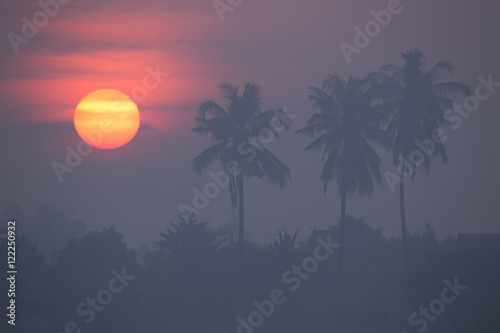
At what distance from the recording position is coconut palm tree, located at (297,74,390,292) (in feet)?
183

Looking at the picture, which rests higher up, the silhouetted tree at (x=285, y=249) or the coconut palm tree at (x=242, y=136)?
the coconut palm tree at (x=242, y=136)

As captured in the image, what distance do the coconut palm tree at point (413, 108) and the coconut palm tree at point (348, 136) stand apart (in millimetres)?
1259

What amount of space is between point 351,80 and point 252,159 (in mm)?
11111

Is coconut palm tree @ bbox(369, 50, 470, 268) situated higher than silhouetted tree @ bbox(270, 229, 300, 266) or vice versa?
coconut palm tree @ bbox(369, 50, 470, 268)

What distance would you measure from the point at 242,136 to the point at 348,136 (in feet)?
28.8

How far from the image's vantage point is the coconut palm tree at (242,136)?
53.6m

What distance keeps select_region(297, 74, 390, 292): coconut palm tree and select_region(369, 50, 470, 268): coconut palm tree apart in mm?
1259

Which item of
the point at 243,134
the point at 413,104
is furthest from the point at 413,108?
the point at 243,134

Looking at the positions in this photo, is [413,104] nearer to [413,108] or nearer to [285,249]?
[413,108]

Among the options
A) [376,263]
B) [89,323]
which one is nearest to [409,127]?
[376,263]

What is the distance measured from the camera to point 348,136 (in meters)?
55.8

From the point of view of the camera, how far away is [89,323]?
50.3m

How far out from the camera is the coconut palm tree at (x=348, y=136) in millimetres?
55656

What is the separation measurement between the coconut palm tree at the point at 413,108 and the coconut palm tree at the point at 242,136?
8911 millimetres
